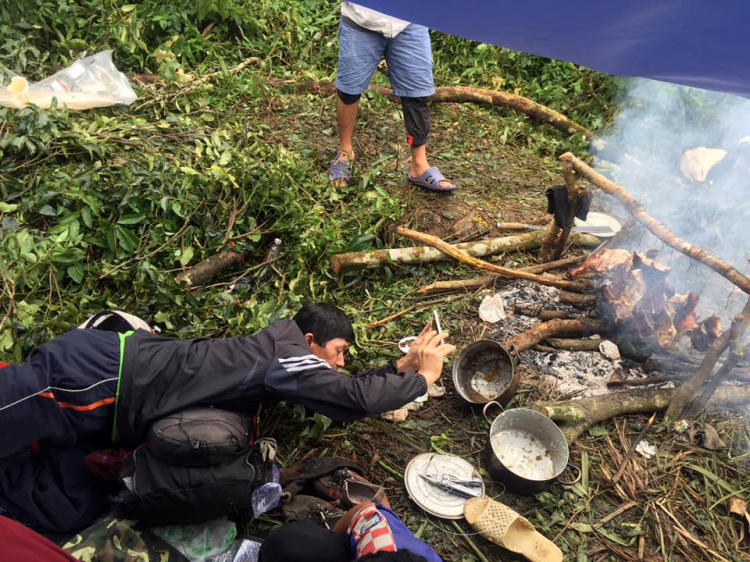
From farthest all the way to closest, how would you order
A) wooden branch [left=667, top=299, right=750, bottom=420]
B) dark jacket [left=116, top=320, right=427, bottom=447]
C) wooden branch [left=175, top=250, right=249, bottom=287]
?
wooden branch [left=175, top=250, right=249, bottom=287], wooden branch [left=667, top=299, right=750, bottom=420], dark jacket [left=116, top=320, right=427, bottom=447]

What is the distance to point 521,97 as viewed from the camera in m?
6.44

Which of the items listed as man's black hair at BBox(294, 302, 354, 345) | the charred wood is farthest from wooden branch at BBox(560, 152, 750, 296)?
man's black hair at BBox(294, 302, 354, 345)

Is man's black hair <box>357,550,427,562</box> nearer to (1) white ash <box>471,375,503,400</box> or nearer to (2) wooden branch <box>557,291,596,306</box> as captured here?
(1) white ash <box>471,375,503,400</box>

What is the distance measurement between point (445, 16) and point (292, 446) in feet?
7.89

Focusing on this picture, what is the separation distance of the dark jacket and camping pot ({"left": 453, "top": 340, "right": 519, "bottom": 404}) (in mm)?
822

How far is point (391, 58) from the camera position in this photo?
468cm

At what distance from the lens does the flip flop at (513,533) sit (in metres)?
2.71

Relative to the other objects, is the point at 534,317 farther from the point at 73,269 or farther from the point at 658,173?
the point at 73,269

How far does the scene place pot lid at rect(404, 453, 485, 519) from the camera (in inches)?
115

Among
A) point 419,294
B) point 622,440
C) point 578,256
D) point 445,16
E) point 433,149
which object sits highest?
point 445,16

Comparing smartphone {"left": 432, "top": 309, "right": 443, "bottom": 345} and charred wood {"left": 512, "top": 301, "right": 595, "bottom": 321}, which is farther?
charred wood {"left": 512, "top": 301, "right": 595, "bottom": 321}

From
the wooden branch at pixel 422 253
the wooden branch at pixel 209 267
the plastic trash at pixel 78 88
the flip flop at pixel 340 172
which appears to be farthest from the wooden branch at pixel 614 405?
the plastic trash at pixel 78 88

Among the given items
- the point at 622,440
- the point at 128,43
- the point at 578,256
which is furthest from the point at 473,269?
the point at 128,43

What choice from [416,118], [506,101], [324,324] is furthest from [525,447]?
[506,101]
